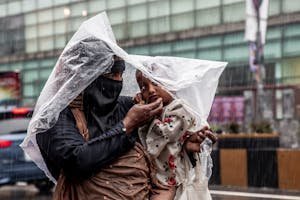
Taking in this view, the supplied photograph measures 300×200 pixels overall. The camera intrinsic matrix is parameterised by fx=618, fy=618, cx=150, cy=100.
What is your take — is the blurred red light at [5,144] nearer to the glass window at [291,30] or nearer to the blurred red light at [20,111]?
the blurred red light at [20,111]

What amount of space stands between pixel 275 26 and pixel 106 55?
1469 inches

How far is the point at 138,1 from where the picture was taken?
152 feet

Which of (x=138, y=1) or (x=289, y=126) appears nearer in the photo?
(x=289, y=126)

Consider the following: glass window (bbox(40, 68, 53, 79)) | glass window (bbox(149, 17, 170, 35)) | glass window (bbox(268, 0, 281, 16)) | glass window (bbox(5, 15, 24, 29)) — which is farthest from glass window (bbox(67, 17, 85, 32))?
glass window (bbox(268, 0, 281, 16))

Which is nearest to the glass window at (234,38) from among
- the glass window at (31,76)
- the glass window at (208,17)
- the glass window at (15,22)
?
the glass window at (208,17)

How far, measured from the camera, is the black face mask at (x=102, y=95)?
90.0 inches

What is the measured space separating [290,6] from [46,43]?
22.2 m

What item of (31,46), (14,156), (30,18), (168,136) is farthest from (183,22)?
(168,136)

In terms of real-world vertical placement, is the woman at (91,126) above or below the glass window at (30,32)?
below

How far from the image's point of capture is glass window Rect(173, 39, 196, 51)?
42.3 meters

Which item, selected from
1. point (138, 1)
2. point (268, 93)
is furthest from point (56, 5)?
point (268, 93)

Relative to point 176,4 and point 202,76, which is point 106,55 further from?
point 176,4

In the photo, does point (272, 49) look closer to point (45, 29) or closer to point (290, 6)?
point (290, 6)

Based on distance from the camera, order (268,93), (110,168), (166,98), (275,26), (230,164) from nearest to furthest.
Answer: (110,168) → (166,98) → (230,164) → (268,93) → (275,26)
